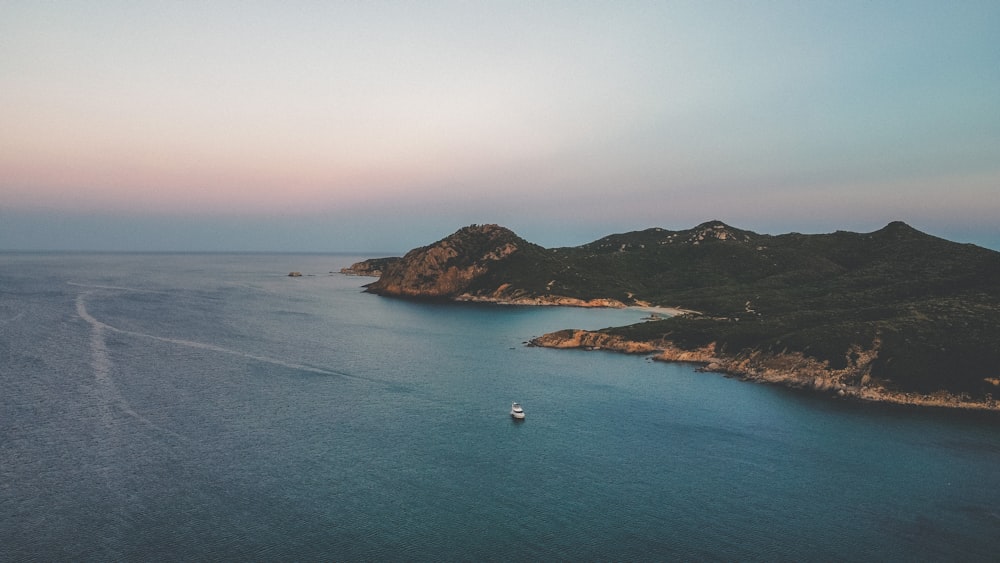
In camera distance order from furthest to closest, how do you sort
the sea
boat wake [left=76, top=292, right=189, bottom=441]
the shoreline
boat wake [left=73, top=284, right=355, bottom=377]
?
1. boat wake [left=73, top=284, right=355, bottom=377]
2. the shoreline
3. boat wake [left=76, top=292, right=189, bottom=441]
4. the sea

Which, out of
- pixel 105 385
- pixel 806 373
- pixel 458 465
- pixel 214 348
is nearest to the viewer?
pixel 458 465

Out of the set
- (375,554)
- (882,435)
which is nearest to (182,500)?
(375,554)

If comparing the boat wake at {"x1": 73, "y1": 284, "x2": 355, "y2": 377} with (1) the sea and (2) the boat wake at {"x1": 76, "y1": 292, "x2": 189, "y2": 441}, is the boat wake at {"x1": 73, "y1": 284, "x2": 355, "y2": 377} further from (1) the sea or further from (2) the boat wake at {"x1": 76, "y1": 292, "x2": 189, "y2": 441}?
(2) the boat wake at {"x1": 76, "y1": 292, "x2": 189, "y2": 441}

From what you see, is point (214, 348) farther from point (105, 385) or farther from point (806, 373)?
point (806, 373)

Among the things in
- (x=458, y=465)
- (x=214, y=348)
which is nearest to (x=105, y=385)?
(x=214, y=348)

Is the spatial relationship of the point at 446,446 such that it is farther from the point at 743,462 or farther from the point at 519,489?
the point at 743,462

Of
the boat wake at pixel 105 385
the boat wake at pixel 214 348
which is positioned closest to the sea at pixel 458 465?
the boat wake at pixel 105 385

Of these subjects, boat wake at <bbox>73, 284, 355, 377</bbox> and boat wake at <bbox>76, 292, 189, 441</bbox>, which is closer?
boat wake at <bbox>76, 292, 189, 441</bbox>

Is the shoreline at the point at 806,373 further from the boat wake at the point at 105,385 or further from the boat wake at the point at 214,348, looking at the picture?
the boat wake at the point at 105,385

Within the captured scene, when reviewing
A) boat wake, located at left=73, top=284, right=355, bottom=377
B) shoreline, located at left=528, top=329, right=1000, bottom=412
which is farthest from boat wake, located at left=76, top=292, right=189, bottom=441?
shoreline, located at left=528, top=329, right=1000, bottom=412
